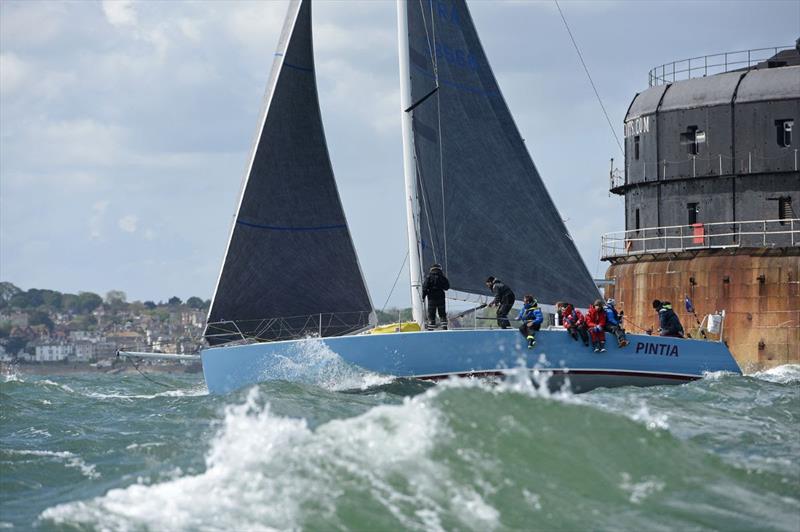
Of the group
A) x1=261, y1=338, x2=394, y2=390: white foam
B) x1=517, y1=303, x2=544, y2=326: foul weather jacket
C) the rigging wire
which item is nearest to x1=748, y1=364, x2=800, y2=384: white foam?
x1=517, y1=303, x2=544, y2=326: foul weather jacket

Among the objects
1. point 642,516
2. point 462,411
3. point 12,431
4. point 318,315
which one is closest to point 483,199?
point 318,315

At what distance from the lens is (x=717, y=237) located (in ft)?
139

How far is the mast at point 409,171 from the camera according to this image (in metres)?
26.6

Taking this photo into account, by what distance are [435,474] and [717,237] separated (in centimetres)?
3141

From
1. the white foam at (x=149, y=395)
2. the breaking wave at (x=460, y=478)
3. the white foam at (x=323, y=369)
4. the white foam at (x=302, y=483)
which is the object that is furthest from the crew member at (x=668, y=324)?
the white foam at (x=302, y=483)

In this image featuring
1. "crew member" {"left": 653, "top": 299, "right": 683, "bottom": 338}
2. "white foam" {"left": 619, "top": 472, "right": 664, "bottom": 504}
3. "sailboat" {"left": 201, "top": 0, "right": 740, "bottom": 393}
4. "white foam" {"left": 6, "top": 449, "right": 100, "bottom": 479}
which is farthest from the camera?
"crew member" {"left": 653, "top": 299, "right": 683, "bottom": 338}

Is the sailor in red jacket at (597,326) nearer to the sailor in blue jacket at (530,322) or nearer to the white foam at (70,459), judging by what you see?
the sailor in blue jacket at (530,322)

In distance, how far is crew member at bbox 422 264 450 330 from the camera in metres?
25.7

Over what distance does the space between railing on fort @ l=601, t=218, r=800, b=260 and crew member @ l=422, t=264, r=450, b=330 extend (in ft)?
50.2

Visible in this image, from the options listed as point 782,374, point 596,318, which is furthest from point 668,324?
point 782,374

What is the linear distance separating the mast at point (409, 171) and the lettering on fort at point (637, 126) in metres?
19.0

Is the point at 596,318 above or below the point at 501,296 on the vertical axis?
below

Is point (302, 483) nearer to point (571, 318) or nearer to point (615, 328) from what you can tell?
point (571, 318)

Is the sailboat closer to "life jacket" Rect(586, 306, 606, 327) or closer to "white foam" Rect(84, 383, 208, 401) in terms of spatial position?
"life jacket" Rect(586, 306, 606, 327)
